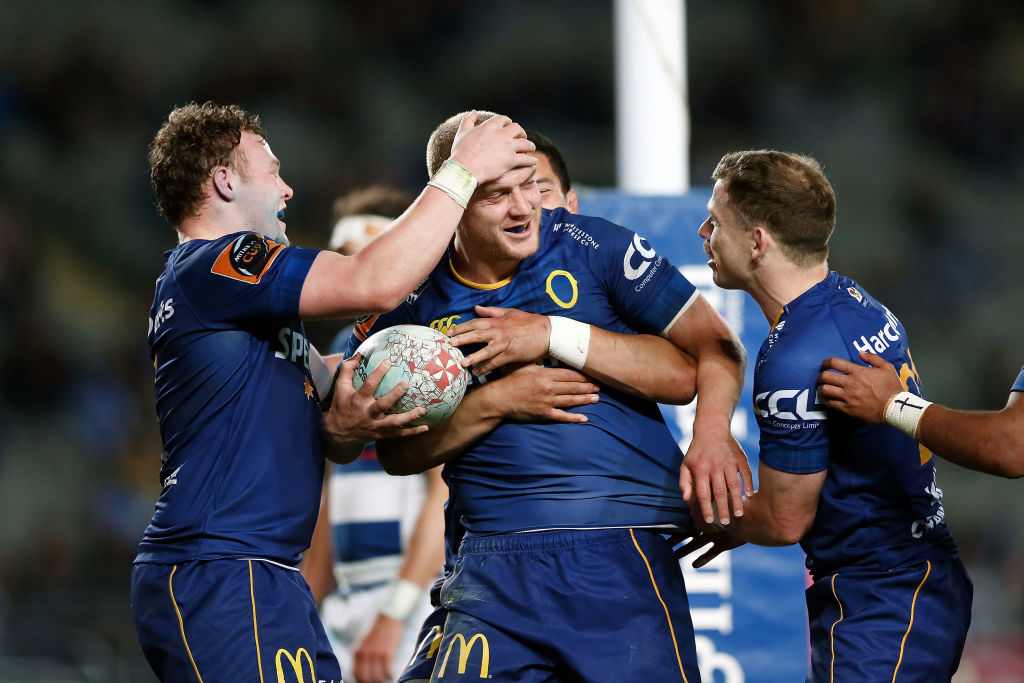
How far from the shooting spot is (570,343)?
3.18m

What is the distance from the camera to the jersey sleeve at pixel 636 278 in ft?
10.8

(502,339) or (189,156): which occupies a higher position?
(189,156)

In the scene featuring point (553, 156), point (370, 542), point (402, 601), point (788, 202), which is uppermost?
point (553, 156)

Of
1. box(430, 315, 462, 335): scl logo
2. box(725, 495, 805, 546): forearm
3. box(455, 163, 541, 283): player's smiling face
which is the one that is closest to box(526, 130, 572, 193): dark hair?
box(455, 163, 541, 283): player's smiling face

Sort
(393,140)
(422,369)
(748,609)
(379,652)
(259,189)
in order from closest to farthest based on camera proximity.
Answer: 1. (422,369)
2. (259,189)
3. (748,609)
4. (379,652)
5. (393,140)

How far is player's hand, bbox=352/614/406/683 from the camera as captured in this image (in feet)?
15.1

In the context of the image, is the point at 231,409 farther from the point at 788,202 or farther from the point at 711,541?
the point at 788,202

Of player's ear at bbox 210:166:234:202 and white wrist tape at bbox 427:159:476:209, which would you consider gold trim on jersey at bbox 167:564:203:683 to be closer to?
player's ear at bbox 210:166:234:202

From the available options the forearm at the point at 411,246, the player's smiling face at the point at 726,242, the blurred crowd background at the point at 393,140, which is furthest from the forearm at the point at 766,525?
the blurred crowd background at the point at 393,140

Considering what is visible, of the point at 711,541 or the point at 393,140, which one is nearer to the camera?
the point at 711,541

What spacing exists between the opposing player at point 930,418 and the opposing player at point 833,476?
0.08 m

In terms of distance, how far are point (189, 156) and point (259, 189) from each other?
0.70 feet

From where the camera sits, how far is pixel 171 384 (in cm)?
322

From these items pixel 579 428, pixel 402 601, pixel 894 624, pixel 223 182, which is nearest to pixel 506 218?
pixel 579 428
